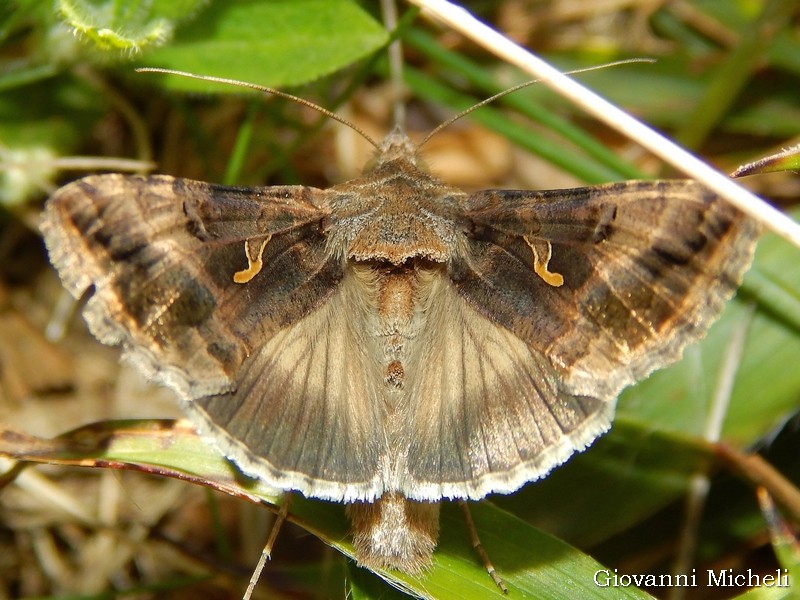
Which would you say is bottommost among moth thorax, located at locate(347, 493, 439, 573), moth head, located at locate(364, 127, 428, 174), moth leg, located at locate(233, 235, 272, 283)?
moth thorax, located at locate(347, 493, 439, 573)

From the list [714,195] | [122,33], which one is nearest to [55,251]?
[122,33]

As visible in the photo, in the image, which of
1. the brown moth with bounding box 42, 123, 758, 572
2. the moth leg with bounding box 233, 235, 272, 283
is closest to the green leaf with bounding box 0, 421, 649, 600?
the brown moth with bounding box 42, 123, 758, 572

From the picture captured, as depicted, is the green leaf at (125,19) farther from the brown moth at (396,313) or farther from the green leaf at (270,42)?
the brown moth at (396,313)

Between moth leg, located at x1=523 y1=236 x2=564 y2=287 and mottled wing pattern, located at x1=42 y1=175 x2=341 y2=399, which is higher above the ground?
moth leg, located at x1=523 y1=236 x2=564 y2=287

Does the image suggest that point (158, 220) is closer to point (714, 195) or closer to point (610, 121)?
point (610, 121)

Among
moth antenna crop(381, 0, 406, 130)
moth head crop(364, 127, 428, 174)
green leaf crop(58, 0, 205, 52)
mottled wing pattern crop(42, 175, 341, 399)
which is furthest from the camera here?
moth antenna crop(381, 0, 406, 130)

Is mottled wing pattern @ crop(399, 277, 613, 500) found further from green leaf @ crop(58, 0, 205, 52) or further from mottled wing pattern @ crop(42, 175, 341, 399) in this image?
green leaf @ crop(58, 0, 205, 52)

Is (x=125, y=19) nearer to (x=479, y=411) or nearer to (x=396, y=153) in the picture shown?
(x=396, y=153)

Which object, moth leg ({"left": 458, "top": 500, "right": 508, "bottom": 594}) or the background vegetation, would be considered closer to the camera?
moth leg ({"left": 458, "top": 500, "right": 508, "bottom": 594})
